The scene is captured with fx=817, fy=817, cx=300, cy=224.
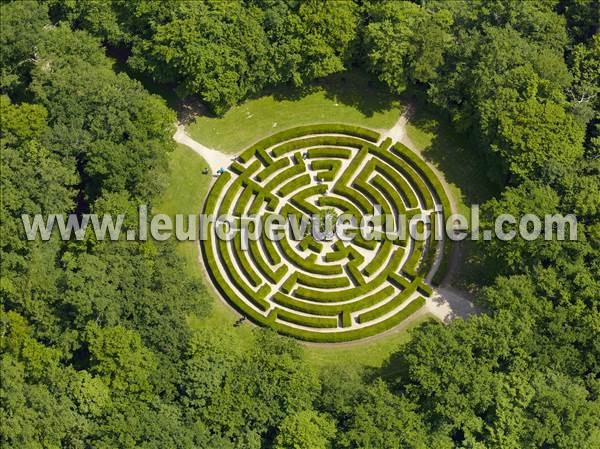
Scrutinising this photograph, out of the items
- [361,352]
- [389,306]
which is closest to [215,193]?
[389,306]

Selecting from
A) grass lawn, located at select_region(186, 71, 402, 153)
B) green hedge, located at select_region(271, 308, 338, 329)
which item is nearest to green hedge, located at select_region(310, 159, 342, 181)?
grass lawn, located at select_region(186, 71, 402, 153)

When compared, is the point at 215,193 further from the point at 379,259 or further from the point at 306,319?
the point at 379,259

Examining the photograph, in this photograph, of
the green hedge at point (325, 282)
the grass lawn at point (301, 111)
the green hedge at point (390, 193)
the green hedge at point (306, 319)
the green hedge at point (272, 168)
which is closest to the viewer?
the green hedge at point (306, 319)

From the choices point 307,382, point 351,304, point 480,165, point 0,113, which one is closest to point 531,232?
point 480,165

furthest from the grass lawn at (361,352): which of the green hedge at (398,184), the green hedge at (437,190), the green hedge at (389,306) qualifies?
the green hedge at (398,184)

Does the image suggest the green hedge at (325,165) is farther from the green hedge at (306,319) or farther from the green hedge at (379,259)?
the green hedge at (306,319)

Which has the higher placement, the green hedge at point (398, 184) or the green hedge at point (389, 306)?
the green hedge at point (398, 184)
